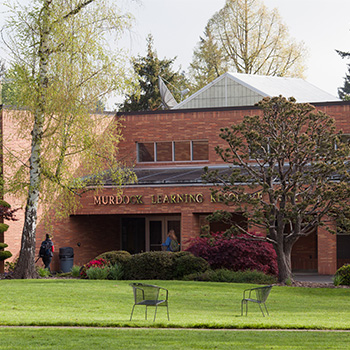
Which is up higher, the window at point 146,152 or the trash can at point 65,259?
the window at point 146,152

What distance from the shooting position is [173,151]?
3403 centimetres

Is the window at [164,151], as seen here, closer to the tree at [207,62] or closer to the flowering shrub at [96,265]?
the flowering shrub at [96,265]

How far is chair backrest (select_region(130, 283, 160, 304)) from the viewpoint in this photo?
543 inches

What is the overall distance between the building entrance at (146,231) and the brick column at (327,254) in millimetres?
7187

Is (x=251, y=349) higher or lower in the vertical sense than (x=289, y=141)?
lower

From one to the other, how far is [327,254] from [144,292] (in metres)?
16.2

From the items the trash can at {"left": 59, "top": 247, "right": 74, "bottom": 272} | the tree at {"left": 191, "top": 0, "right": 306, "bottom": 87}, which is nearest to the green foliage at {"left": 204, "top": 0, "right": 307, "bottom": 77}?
the tree at {"left": 191, "top": 0, "right": 306, "bottom": 87}

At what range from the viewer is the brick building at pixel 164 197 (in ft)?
98.8

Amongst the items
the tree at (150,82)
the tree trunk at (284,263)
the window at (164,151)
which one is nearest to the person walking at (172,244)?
the tree trunk at (284,263)

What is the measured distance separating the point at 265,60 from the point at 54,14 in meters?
34.9

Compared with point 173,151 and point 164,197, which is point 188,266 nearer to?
point 164,197

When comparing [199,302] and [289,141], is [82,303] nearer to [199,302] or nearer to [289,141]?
[199,302]

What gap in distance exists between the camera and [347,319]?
596 inches

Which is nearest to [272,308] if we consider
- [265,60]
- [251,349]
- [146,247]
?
[251,349]
